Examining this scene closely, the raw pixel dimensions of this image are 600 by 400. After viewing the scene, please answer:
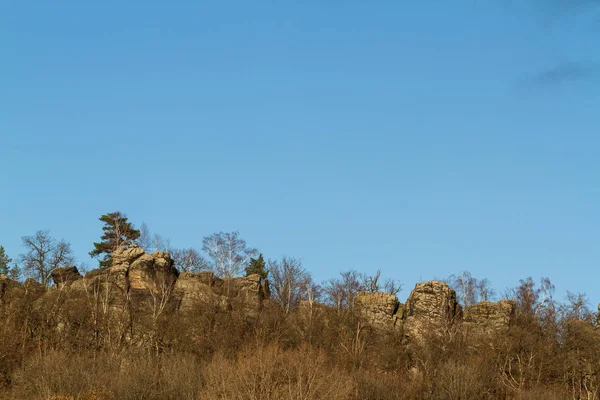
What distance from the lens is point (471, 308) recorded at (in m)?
82.0

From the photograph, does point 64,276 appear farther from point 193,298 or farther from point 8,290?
point 193,298

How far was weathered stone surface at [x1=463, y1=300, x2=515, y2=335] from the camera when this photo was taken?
78.8 metres

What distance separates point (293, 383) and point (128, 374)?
→ 538 inches

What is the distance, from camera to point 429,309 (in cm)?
8156

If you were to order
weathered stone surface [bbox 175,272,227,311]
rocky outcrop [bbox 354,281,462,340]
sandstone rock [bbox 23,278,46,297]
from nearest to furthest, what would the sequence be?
1. rocky outcrop [bbox 354,281,462,340]
2. sandstone rock [bbox 23,278,46,297]
3. weathered stone surface [bbox 175,272,227,311]

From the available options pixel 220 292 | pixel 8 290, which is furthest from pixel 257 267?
pixel 8 290

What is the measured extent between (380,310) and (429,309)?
514 centimetres

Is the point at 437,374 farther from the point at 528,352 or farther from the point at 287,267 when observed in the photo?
the point at 287,267

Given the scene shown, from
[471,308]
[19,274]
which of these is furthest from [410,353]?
[19,274]

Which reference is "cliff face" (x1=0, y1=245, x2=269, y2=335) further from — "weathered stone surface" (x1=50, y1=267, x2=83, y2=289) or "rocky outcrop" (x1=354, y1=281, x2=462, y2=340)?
"rocky outcrop" (x1=354, y1=281, x2=462, y2=340)

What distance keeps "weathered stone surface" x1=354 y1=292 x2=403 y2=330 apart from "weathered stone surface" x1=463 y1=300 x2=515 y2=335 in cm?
712

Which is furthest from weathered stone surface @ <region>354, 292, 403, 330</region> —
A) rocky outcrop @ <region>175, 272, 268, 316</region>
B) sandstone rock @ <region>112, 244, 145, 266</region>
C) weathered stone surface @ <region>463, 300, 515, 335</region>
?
sandstone rock @ <region>112, 244, 145, 266</region>

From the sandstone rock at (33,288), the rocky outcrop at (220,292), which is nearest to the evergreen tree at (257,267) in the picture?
the rocky outcrop at (220,292)

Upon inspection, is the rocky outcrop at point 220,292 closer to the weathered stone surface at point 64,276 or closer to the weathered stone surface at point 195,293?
the weathered stone surface at point 195,293
